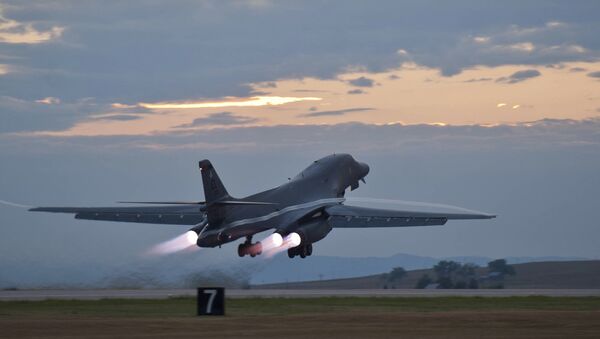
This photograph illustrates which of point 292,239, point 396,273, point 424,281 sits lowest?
point 424,281

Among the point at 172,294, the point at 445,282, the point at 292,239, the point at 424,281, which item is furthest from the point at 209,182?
the point at 424,281

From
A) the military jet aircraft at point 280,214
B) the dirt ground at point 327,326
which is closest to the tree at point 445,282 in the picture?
the military jet aircraft at point 280,214

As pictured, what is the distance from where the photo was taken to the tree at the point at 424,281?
114 metres

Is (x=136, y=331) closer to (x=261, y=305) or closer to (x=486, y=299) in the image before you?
(x=261, y=305)

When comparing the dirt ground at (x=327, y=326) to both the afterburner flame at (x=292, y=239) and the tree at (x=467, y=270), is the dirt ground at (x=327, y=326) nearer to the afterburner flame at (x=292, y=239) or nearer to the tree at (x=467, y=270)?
the afterburner flame at (x=292, y=239)

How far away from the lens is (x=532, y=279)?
125188 mm

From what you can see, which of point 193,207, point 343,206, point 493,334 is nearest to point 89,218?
point 193,207

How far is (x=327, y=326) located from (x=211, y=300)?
8.06m

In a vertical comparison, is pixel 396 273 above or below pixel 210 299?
above

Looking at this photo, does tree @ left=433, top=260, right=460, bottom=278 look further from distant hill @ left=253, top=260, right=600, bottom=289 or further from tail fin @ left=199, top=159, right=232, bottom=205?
tail fin @ left=199, top=159, right=232, bottom=205

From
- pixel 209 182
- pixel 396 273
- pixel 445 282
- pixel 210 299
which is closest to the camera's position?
pixel 210 299

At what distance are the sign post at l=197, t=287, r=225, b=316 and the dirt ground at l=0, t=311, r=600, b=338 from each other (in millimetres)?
1115

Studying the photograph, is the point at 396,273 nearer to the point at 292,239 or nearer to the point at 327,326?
the point at 292,239

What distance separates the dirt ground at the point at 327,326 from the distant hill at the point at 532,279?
194ft
